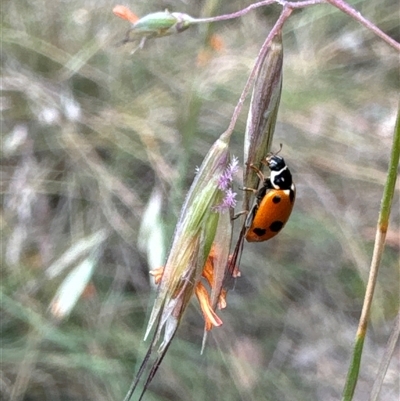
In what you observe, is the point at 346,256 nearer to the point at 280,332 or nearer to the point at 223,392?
the point at 280,332

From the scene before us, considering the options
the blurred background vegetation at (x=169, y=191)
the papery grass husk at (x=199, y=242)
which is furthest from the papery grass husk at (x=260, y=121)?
the blurred background vegetation at (x=169, y=191)

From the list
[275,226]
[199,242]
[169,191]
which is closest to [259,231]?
[275,226]

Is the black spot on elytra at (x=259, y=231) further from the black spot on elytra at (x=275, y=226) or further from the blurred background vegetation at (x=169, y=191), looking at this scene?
the blurred background vegetation at (x=169, y=191)

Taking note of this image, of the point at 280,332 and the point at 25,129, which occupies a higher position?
the point at 25,129

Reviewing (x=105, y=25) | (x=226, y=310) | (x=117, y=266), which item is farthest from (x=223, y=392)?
(x=105, y=25)

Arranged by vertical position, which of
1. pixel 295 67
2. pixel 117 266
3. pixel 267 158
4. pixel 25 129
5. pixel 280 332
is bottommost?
pixel 280 332

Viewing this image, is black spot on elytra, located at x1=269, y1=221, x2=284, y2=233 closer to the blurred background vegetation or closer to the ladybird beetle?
the ladybird beetle

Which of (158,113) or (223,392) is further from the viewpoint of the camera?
(158,113)

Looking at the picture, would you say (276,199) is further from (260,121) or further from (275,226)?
(260,121)
